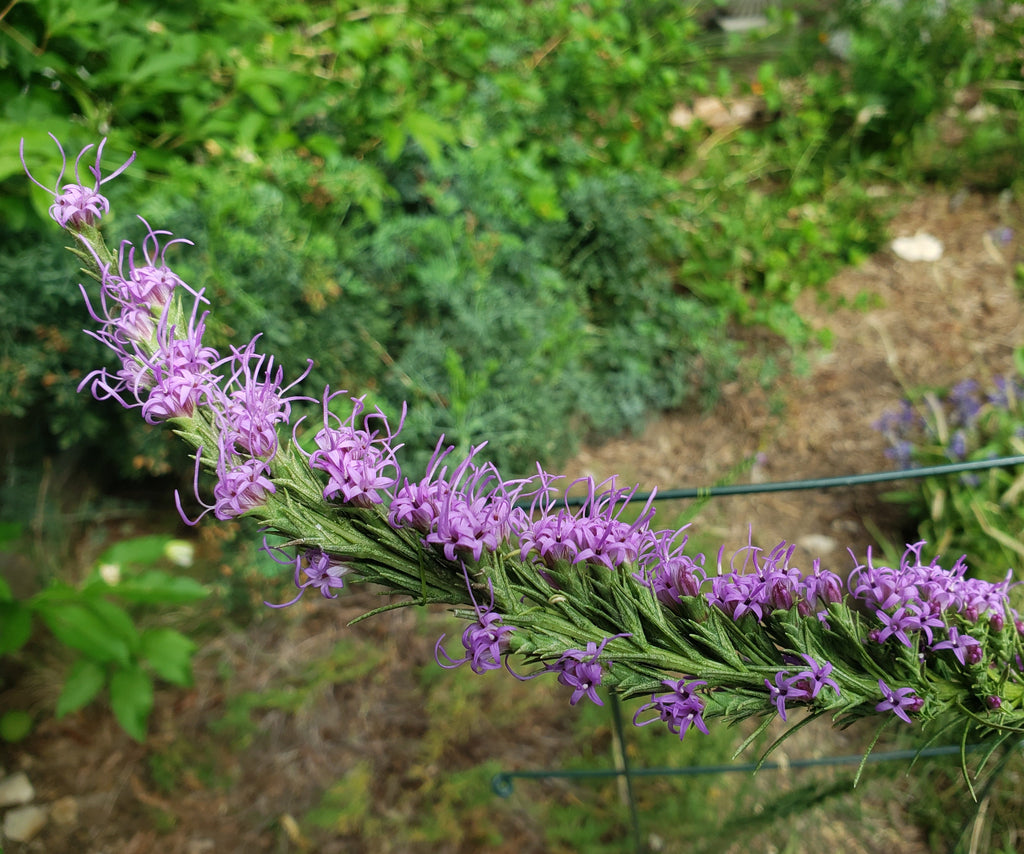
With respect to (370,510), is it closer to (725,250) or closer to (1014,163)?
(725,250)

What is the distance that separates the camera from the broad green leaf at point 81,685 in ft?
7.27

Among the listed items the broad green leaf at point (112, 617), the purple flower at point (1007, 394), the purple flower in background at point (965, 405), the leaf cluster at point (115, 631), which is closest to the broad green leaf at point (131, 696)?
the leaf cluster at point (115, 631)

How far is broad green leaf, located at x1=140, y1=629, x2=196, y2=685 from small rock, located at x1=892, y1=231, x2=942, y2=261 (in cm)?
391

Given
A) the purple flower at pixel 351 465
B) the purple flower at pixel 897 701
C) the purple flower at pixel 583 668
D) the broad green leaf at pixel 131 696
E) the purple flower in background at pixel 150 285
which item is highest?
the purple flower in background at pixel 150 285

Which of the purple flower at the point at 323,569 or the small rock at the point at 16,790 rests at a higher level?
the purple flower at the point at 323,569

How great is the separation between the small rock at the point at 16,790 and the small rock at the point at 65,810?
87 mm

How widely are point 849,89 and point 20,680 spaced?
5.08 meters

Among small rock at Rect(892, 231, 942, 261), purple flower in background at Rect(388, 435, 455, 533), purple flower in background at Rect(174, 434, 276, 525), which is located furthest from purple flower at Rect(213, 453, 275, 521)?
small rock at Rect(892, 231, 942, 261)

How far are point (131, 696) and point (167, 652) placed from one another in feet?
0.50

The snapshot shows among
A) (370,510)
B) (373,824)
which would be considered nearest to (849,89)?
(373,824)

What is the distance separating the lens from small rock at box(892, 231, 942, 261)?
13.7 feet

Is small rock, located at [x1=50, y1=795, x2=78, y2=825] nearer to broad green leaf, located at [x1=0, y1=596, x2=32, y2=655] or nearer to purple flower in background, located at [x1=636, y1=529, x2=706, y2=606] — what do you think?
broad green leaf, located at [x1=0, y1=596, x2=32, y2=655]

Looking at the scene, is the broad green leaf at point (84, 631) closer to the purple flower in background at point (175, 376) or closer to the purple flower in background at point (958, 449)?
the purple flower in background at point (175, 376)

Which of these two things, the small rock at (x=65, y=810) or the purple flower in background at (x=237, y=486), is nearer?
the purple flower in background at (x=237, y=486)
